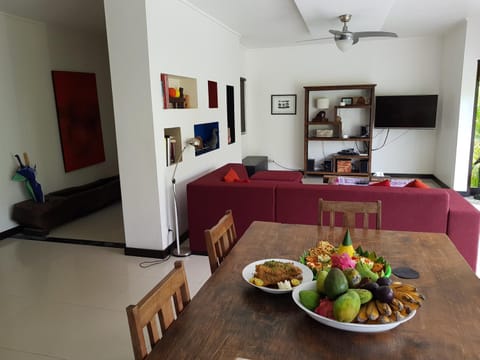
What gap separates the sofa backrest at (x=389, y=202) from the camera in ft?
10.4

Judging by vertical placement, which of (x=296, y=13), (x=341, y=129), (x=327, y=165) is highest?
(x=296, y=13)

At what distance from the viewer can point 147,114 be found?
3.50 meters

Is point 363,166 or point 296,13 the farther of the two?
point 363,166

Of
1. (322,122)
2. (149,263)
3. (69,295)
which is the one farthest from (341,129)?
(69,295)

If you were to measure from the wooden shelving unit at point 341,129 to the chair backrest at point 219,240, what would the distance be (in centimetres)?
535

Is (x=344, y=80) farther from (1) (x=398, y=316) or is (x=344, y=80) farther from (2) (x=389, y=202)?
(1) (x=398, y=316)

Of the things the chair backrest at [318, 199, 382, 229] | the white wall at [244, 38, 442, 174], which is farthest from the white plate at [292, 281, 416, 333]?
the white wall at [244, 38, 442, 174]

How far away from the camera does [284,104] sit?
762 cm

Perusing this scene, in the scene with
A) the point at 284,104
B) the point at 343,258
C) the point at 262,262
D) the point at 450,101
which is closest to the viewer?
the point at 343,258

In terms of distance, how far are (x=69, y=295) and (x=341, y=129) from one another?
5580 mm

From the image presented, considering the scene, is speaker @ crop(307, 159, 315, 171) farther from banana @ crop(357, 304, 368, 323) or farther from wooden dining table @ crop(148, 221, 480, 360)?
banana @ crop(357, 304, 368, 323)

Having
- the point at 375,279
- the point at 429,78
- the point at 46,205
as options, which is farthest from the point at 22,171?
the point at 429,78

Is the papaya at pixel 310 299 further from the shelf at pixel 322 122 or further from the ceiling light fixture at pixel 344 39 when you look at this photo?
the shelf at pixel 322 122

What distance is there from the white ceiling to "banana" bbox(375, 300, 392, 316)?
359 centimetres
